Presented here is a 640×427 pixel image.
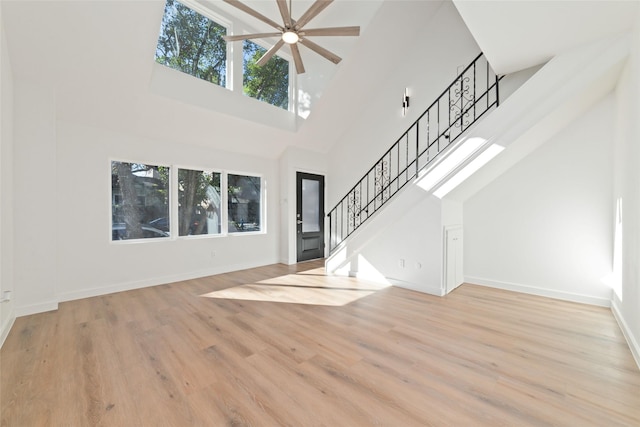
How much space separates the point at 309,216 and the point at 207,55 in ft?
12.6

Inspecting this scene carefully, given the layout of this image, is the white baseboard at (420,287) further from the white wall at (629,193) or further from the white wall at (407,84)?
the white wall at (407,84)

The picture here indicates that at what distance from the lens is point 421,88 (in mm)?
5301

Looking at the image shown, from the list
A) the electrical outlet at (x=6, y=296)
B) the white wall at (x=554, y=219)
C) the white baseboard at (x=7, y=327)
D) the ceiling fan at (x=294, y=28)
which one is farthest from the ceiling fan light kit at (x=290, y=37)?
the white baseboard at (x=7, y=327)

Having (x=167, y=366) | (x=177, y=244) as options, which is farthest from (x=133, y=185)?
(x=167, y=366)

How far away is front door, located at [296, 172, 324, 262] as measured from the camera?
20.8 feet

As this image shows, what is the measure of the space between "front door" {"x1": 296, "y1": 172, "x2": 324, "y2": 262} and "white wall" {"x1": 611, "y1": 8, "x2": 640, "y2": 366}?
16.6 ft

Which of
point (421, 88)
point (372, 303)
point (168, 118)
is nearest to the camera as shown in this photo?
point (372, 303)

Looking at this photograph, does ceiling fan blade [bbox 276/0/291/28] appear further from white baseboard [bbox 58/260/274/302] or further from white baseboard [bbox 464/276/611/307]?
white baseboard [bbox 464/276/611/307]

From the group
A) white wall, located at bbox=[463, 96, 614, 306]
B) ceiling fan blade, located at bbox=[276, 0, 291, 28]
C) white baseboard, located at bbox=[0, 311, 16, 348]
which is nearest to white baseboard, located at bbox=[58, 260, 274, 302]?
white baseboard, located at bbox=[0, 311, 16, 348]

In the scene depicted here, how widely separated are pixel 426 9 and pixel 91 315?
7.05 meters

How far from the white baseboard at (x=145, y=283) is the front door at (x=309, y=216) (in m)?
1.35

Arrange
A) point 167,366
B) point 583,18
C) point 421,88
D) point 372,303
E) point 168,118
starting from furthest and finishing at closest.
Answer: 1. point 421,88
2. point 168,118
3. point 372,303
4. point 583,18
5. point 167,366

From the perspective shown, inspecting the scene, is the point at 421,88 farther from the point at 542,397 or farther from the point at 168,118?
the point at 542,397

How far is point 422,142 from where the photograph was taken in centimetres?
514
